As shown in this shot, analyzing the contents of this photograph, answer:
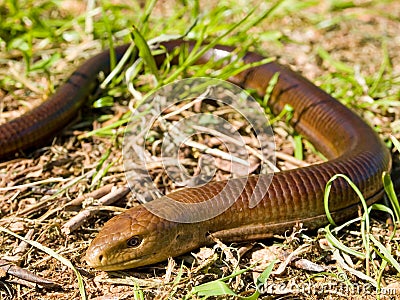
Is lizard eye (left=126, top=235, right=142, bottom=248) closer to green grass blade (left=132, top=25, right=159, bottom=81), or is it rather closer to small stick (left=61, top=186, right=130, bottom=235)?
small stick (left=61, top=186, right=130, bottom=235)

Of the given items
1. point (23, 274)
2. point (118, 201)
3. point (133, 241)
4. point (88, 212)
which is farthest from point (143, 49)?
point (23, 274)

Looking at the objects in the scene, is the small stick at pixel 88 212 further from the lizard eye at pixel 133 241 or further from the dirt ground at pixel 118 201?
the lizard eye at pixel 133 241

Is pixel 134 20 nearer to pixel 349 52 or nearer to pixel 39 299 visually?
pixel 349 52

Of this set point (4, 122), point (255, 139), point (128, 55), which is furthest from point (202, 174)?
point (4, 122)

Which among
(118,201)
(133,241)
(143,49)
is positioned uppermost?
(143,49)

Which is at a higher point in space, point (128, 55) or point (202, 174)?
point (128, 55)

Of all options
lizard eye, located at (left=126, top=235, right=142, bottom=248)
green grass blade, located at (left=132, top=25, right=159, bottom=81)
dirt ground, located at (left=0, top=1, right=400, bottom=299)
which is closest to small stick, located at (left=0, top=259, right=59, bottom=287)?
dirt ground, located at (left=0, top=1, right=400, bottom=299)

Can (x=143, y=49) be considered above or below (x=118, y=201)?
above

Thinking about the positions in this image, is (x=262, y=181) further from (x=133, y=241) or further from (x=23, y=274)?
(x=23, y=274)
